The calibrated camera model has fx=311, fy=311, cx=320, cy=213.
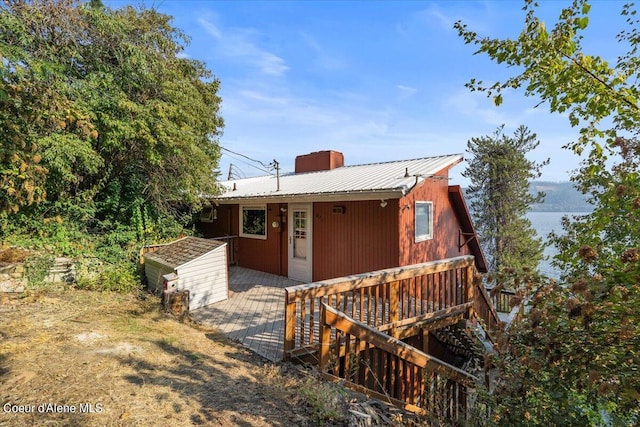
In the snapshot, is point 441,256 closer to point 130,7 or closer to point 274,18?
point 274,18

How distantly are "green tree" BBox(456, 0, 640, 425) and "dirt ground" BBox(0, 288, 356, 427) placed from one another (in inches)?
66.1

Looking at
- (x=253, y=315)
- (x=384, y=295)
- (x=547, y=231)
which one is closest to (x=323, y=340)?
(x=384, y=295)

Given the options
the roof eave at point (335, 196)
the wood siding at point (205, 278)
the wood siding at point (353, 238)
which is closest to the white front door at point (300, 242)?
the wood siding at point (353, 238)

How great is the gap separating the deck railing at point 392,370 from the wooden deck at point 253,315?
2.88 ft

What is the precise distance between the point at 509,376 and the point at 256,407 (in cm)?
232

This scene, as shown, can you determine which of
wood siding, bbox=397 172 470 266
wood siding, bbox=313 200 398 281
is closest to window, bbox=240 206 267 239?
wood siding, bbox=313 200 398 281

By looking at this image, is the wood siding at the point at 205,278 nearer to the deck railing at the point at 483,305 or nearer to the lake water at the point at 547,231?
the deck railing at the point at 483,305

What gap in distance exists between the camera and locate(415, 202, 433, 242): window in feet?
23.9

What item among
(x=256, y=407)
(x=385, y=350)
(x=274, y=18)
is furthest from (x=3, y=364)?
(x=274, y=18)

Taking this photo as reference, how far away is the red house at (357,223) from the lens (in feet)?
21.6

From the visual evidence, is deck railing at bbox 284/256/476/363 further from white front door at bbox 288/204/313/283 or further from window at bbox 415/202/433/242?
white front door at bbox 288/204/313/283

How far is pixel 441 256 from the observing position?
331 inches

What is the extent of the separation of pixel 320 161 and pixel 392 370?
8.61 m

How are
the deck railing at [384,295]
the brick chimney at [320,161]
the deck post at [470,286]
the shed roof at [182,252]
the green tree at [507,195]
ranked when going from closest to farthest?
1. the deck railing at [384,295]
2. the deck post at [470,286]
3. the shed roof at [182,252]
4. the brick chimney at [320,161]
5. the green tree at [507,195]
